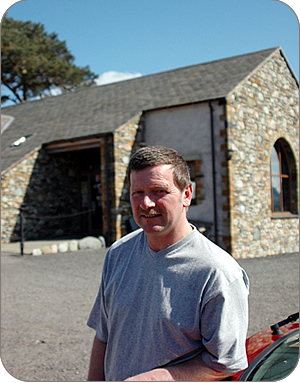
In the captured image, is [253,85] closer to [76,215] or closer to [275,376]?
[76,215]

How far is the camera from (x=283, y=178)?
12.9m

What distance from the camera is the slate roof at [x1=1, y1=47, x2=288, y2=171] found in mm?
11844

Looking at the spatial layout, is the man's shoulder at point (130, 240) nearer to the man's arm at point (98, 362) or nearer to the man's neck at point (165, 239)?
the man's neck at point (165, 239)

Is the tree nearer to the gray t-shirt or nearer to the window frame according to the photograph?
the window frame

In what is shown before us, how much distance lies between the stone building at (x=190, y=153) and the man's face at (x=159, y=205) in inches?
343

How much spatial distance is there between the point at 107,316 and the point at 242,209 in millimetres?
9077

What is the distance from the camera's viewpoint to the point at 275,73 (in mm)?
12570

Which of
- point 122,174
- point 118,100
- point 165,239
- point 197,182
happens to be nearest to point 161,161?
point 165,239

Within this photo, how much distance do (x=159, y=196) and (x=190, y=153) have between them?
31.2 ft

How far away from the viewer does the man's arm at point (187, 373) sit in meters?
1.48

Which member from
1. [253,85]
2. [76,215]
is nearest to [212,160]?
[253,85]

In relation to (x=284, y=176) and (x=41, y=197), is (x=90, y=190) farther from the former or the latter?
(x=284, y=176)

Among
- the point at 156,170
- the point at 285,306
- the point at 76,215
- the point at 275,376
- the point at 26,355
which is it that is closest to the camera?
the point at 156,170

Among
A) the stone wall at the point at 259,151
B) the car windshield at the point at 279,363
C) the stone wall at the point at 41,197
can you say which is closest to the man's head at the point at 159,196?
the car windshield at the point at 279,363
